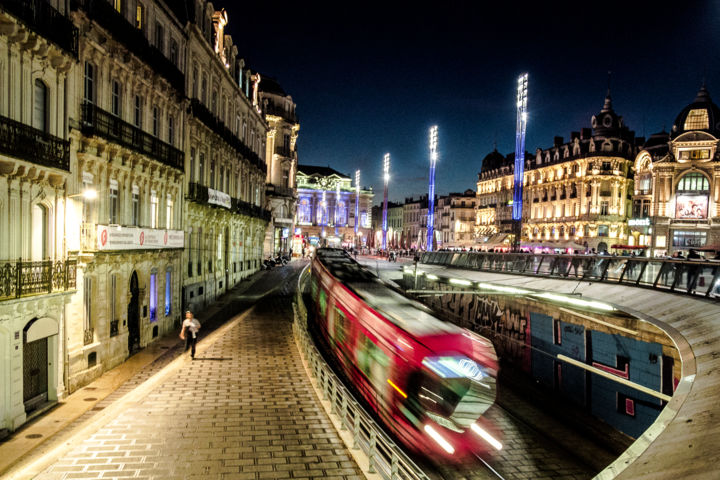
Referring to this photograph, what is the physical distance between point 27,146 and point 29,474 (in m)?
8.84

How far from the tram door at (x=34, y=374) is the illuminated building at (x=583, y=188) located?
5143 cm

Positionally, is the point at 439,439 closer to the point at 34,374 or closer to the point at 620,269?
the point at 34,374

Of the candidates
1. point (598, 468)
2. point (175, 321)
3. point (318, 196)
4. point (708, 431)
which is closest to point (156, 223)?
point (175, 321)

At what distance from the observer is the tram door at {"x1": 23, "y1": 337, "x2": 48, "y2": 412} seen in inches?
538

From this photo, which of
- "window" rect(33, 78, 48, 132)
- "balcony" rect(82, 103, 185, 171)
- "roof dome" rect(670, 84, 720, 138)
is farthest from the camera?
"roof dome" rect(670, 84, 720, 138)

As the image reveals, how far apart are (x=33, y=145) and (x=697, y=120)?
6330 centimetres

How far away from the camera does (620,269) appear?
1952cm

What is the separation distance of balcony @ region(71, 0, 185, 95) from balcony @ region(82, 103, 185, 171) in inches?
114

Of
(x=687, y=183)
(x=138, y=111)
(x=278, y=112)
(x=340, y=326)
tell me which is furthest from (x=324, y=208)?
(x=340, y=326)

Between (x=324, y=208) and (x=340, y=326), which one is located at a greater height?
(x=324, y=208)

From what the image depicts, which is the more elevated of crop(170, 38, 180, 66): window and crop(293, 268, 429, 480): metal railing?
crop(170, 38, 180, 66): window

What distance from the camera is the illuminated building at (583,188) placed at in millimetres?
67750

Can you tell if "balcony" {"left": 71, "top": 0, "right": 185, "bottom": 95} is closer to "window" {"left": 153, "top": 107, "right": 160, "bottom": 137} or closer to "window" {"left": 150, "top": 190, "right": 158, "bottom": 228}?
"window" {"left": 153, "top": 107, "right": 160, "bottom": 137}

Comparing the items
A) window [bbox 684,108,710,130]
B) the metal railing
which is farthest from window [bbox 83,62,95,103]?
window [bbox 684,108,710,130]
